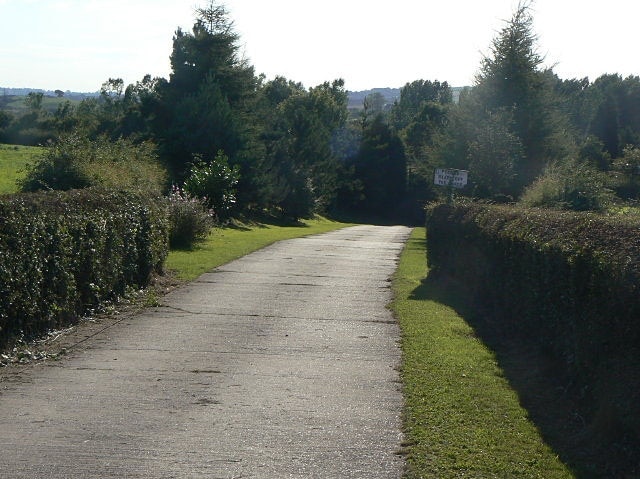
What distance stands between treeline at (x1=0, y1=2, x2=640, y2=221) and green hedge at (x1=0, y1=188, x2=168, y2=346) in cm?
1020

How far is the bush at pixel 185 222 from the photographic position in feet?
81.1

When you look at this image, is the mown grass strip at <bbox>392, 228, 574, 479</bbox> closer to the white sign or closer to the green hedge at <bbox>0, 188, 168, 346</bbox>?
the green hedge at <bbox>0, 188, 168, 346</bbox>

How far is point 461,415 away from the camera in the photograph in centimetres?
768

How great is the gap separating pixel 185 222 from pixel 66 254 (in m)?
14.2

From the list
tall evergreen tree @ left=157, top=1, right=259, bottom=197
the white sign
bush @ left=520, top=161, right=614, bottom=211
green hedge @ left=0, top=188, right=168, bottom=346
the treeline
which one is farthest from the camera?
tall evergreen tree @ left=157, top=1, right=259, bottom=197

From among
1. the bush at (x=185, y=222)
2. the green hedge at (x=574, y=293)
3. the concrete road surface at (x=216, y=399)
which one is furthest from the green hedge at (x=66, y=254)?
the bush at (x=185, y=222)

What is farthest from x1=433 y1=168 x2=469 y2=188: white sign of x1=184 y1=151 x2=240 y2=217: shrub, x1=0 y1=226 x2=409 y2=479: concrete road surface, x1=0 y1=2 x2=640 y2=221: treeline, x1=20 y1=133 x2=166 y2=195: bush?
x1=184 y1=151 x2=240 y2=217: shrub

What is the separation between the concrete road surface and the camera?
6.33 metres

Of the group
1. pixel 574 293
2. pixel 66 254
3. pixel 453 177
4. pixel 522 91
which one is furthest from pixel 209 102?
pixel 574 293

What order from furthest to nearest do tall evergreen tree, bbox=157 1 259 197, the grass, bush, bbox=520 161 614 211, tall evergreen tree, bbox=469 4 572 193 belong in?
tall evergreen tree, bbox=157 1 259 197
tall evergreen tree, bbox=469 4 572 193
the grass
bush, bbox=520 161 614 211

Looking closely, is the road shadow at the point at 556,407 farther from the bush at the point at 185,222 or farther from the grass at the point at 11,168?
the grass at the point at 11,168

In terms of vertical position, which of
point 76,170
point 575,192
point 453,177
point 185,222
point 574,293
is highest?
point 453,177

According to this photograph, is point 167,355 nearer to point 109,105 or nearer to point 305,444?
point 305,444

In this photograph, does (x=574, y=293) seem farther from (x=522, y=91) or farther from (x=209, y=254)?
(x=522, y=91)
